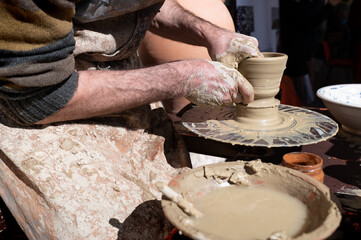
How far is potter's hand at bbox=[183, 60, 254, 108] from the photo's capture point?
4.12ft

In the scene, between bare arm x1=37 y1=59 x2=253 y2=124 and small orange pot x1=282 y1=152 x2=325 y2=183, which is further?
bare arm x1=37 y1=59 x2=253 y2=124

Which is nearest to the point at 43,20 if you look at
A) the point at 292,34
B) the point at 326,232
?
the point at 326,232

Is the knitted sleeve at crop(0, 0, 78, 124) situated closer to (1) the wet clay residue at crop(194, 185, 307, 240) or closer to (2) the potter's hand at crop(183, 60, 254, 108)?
(2) the potter's hand at crop(183, 60, 254, 108)

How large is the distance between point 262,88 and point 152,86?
47cm

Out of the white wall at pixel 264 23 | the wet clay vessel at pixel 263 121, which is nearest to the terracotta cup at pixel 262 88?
the wet clay vessel at pixel 263 121

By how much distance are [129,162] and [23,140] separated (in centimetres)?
39

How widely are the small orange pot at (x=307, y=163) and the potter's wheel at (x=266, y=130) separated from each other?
0.09 metres

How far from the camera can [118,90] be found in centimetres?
122

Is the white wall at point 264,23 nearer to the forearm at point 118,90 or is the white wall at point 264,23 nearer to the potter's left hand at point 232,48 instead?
the potter's left hand at point 232,48

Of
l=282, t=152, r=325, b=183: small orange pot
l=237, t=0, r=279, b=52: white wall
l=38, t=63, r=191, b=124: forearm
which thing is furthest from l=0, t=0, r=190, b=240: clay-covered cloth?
l=237, t=0, r=279, b=52: white wall

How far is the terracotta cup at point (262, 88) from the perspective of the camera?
1.39 metres

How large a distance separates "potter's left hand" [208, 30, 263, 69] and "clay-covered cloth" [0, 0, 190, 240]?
0.36 meters

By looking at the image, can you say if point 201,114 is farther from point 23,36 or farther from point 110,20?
point 23,36

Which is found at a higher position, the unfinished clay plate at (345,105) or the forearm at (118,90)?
the forearm at (118,90)
